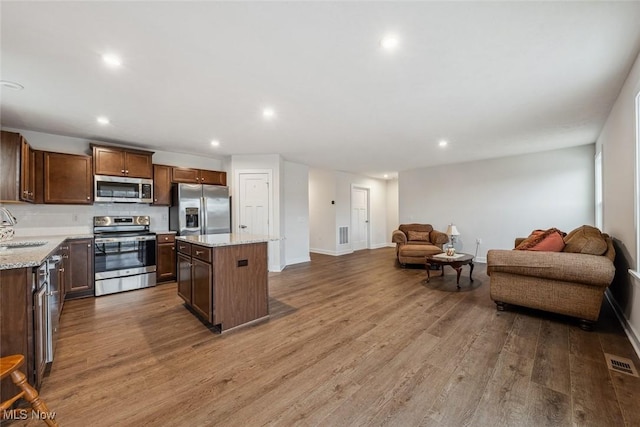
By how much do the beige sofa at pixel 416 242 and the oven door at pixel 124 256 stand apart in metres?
4.71

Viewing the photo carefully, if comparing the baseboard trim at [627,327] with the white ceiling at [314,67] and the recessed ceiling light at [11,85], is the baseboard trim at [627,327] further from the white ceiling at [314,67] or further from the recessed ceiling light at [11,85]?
the recessed ceiling light at [11,85]

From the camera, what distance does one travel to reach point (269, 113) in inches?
126

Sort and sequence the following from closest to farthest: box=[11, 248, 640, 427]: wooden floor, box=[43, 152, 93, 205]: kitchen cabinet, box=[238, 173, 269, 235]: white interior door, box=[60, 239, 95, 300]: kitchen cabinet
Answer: box=[11, 248, 640, 427]: wooden floor < box=[60, 239, 95, 300]: kitchen cabinet < box=[43, 152, 93, 205]: kitchen cabinet < box=[238, 173, 269, 235]: white interior door

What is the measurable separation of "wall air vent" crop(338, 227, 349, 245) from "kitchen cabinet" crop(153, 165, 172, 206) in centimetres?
439

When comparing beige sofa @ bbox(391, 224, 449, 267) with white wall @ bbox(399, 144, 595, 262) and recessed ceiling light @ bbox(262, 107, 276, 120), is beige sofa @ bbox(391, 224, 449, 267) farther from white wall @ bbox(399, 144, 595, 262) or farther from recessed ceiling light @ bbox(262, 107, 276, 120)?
recessed ceiling light @ bbox(262, 107, 276, 120)

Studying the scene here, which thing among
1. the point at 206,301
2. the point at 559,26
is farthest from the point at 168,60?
the point at 559,26

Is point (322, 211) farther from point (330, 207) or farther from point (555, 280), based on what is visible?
point (555, 280)

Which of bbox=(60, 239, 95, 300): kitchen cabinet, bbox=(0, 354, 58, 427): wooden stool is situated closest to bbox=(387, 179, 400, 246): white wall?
bbox=(60, 239, 95, 300): kitchen cabinet

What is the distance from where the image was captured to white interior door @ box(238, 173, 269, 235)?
540 centimetres

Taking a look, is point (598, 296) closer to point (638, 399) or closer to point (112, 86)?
point (638, 399)

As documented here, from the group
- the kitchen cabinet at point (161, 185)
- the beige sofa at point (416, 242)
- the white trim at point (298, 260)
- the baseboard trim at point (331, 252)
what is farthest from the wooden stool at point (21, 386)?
the baseboard trim at point (331, 252)

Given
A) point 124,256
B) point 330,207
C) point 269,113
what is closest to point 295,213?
point 330,207

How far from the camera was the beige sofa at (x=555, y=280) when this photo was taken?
2543 mm

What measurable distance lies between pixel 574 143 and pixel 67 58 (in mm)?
7144
